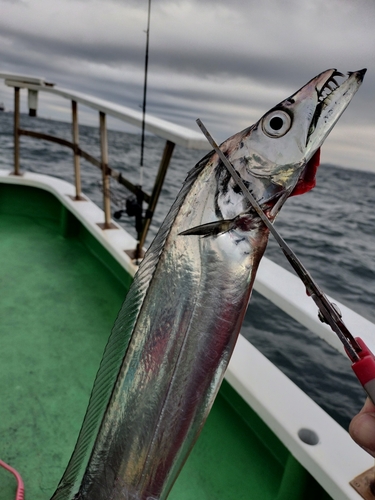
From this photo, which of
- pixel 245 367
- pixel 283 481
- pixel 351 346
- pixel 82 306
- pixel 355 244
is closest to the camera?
pixel 351 346

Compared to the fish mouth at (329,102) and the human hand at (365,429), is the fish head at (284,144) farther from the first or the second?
the human hand at (365,429)

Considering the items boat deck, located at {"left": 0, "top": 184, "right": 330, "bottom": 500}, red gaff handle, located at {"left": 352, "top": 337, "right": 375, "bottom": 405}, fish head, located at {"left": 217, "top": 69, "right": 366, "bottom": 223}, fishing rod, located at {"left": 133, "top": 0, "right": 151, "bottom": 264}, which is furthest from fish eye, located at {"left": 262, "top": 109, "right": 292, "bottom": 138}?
fishing rod, located at {"left": 133, "top": 0, "right": 151, "bottom": 264}

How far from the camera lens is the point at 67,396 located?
6.12ft

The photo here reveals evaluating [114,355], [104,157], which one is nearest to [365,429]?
[114,355]

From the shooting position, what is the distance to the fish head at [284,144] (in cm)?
77

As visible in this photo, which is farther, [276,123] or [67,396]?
[67,396]

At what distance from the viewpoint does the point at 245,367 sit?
1637mm

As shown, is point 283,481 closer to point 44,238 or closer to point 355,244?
point 44,238

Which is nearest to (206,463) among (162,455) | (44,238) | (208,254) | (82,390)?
(82,390)

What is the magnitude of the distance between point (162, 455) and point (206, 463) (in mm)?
951

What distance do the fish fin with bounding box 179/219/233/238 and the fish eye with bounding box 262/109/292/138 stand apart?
19 cm

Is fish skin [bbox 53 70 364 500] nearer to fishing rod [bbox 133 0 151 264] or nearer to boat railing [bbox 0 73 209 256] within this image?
boat railing [bbox 0 73 209 256]

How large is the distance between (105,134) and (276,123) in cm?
216

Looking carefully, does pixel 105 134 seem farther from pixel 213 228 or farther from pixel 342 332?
pixel 342 332
